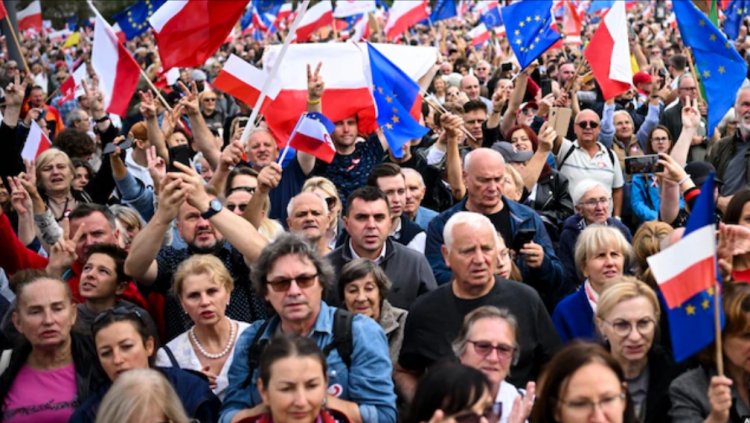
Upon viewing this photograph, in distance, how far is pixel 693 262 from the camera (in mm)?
4742

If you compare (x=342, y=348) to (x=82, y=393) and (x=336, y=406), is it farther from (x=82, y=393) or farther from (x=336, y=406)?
(x=82, y=393)

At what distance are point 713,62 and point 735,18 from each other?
804cm

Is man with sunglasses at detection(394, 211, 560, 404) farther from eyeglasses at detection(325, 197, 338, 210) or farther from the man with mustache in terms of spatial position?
eyeglasses at detection(325, 197, 338, 210)

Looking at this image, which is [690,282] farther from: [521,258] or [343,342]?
[521,258]

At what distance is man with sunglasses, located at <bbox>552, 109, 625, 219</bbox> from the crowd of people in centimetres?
2

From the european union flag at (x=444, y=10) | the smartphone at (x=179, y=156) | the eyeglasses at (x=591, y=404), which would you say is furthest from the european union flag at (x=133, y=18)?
the eyeglasses at (x=591, y=404)

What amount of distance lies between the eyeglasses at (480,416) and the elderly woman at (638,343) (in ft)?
2.91

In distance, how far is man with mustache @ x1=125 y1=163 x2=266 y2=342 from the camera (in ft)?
19.9

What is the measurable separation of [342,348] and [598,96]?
980 cm

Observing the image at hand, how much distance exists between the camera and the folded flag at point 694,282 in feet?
15.5

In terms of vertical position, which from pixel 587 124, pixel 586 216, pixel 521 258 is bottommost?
pixel 521 258

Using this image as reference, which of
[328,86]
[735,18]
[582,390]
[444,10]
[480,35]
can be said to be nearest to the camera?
[582,390]

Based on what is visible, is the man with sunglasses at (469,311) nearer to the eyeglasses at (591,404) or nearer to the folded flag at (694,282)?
the folded flag at (694,282)

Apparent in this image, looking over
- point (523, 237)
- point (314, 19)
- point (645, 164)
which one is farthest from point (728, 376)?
point (314, 19)
